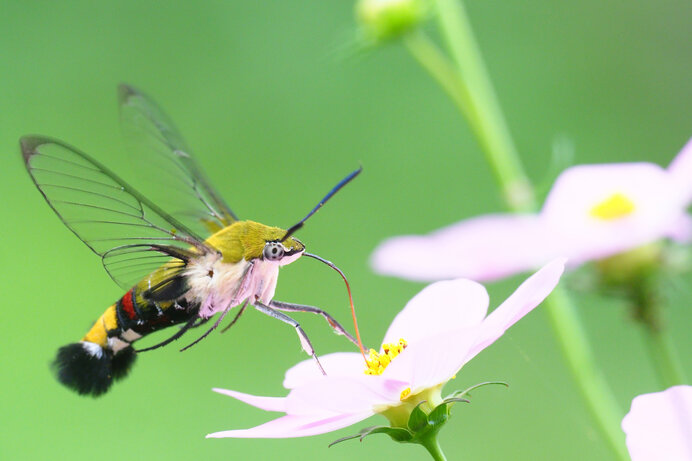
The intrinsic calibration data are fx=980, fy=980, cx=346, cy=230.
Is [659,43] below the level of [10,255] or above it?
above

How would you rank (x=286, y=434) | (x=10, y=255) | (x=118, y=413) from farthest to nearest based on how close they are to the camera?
(x=10, y=255)
(x=118, y=413)
(x=286, y=434)

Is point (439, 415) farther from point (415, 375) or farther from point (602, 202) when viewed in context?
point (602, 202)

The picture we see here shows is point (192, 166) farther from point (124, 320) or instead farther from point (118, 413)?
point (118, 413)

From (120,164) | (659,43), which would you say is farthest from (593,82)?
(120,164)

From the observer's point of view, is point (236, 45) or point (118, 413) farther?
point (236, 45)

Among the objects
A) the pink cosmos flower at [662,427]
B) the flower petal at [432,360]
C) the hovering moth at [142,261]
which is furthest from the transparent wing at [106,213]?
the pink cosmos flower at [662,427]

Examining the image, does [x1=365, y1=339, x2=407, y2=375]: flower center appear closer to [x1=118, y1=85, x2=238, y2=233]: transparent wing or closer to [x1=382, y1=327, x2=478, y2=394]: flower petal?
[x1=382, y1=327, x2=478, y2=394]: flower petal
